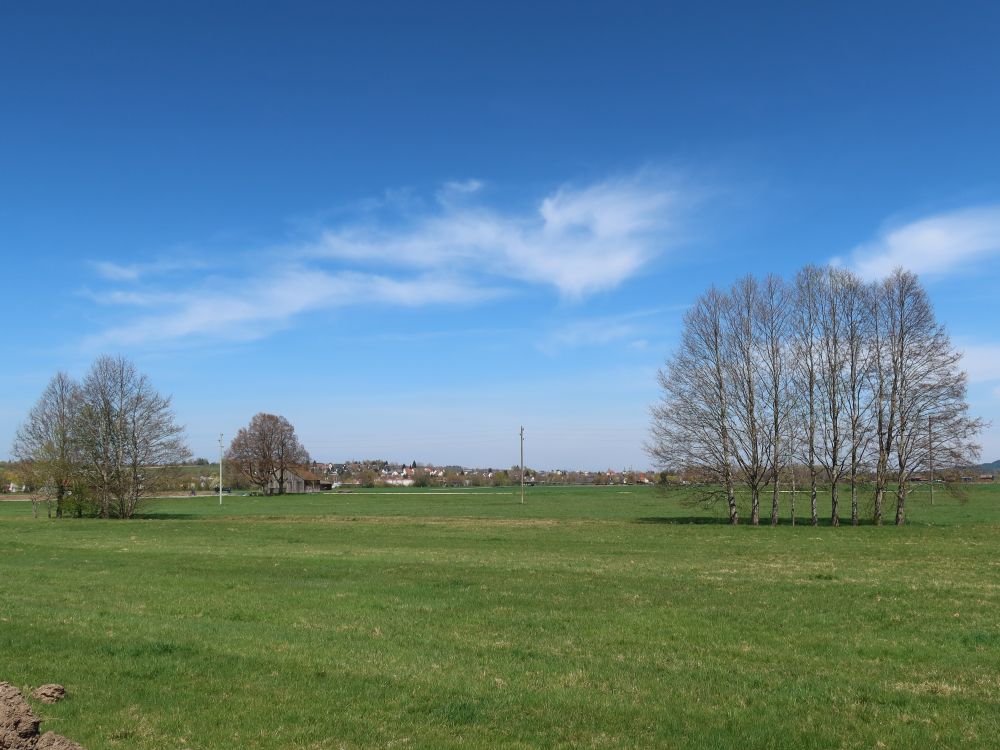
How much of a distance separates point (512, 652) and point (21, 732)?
6554 mm

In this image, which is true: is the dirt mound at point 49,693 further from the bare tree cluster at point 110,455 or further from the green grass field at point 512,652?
the bare tree cluster at point 110,455

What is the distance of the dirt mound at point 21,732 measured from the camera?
6333 mm

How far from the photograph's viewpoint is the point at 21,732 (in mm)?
6469

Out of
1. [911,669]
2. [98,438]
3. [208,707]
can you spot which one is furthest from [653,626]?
[98,438]

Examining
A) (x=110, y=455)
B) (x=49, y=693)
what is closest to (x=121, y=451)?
(x=110, y=455)

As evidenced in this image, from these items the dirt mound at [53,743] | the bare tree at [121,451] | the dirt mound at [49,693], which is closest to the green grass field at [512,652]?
the dirt mound at [49,693]

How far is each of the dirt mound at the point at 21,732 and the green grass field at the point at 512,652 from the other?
0.75m

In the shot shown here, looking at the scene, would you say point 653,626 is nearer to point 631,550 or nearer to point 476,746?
point 476,746

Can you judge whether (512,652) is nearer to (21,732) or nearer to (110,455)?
(21,732)

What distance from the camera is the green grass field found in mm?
7832

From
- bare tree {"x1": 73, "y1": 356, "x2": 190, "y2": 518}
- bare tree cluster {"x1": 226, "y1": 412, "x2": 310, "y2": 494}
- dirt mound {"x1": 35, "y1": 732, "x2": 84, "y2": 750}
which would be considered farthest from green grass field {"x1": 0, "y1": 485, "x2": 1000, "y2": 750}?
bare tree cluster {"x1": 226, "y1": 412, "x2": 310, "y2": 494}

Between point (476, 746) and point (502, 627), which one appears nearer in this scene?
point (476, 746)

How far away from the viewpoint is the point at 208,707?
8.55m

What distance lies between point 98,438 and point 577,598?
195ft
